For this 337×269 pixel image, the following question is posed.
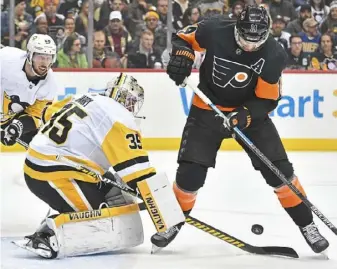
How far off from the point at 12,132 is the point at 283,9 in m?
3.69

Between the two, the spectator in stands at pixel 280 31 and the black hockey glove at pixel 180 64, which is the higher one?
the black hockey glove at pixel 180 64

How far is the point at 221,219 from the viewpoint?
186 inches

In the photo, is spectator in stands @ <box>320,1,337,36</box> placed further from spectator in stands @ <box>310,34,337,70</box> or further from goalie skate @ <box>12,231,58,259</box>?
goalie skate @ <box>12,231,58,259</box>

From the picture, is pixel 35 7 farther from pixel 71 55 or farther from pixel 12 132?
pixel 12 132

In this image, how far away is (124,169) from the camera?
355 centimetres

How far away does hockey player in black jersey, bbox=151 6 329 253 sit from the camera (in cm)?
388

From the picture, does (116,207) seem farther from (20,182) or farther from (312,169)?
(312,169)

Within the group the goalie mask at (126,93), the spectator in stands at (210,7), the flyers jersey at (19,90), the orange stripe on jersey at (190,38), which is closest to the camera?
the goalie mask at (126,93)

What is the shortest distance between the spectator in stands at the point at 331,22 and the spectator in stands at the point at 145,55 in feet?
4.91

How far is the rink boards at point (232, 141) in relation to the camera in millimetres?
7359

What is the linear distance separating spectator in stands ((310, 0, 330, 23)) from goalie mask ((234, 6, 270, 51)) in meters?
4.03

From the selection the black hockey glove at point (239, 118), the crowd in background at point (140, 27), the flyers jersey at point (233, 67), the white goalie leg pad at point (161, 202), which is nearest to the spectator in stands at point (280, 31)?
the crowd in background at point (140, 27)

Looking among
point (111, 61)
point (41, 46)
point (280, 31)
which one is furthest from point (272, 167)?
point (280, 31)

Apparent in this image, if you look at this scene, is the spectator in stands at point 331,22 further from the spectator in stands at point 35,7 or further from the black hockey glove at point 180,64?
the black hockey glove at point 180,64
